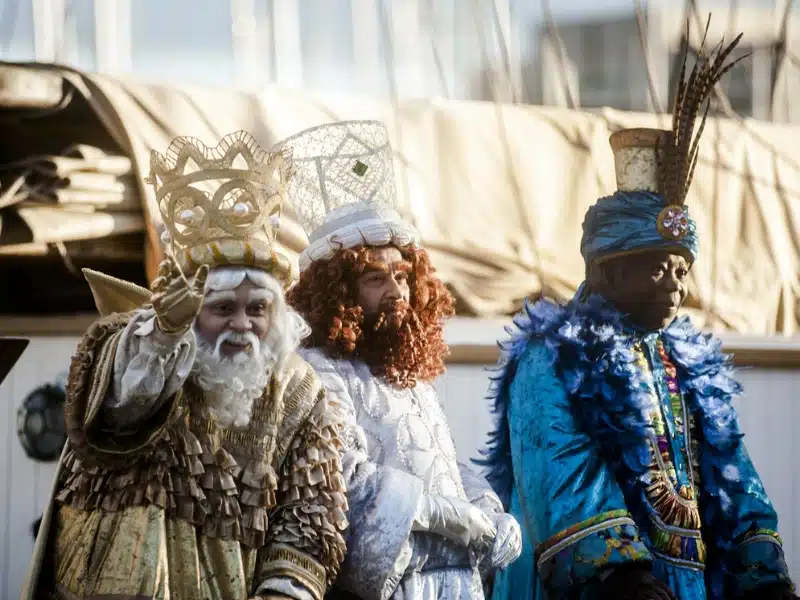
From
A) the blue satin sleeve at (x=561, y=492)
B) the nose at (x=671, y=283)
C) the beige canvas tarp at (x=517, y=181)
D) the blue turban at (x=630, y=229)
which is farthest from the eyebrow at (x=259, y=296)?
the beige canvas tarp at (x=517, y=181)

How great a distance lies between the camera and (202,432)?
9.46 ft

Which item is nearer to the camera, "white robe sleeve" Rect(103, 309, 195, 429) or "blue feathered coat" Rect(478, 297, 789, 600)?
"white robe sleeve" Rect(103, 309, 195, 429)

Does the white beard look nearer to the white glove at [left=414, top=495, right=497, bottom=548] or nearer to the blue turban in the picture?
the white glove at [left=414, top=495, right=497, bottom=548]

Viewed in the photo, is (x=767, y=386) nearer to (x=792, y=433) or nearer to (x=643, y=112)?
(x=792, y=433)

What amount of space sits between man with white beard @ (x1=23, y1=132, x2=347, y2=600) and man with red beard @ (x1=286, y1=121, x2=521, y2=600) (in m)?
0.22

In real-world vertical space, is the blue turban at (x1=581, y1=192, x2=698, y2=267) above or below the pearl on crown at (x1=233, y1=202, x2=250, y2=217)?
below

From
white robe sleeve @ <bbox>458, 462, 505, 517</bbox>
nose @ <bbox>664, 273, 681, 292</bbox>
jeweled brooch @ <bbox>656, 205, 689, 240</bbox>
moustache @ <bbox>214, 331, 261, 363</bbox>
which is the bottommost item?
white robe sleeve @ <bbox>458, 462, 505, 517</bbox>

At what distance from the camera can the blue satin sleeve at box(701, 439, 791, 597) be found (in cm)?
390

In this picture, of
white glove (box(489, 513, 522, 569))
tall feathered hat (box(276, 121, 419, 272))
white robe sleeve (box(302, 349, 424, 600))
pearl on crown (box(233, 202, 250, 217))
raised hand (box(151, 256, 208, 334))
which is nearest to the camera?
raised hand (box(151, 256, 208, 334))

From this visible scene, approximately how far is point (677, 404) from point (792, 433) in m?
1.88

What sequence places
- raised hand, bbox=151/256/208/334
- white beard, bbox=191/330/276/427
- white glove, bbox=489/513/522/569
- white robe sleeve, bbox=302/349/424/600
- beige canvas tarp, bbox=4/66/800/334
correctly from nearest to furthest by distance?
raised hand, bbox=151/256/208/334 < white beard, bbox=191/330/276/427 < white robe sleeve, bbox=302/349/424/600 < white glove, bbox=489/513/522/569 < beige canvas tarp, bbox=4/66/800/334

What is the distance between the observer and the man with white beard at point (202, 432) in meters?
2.71

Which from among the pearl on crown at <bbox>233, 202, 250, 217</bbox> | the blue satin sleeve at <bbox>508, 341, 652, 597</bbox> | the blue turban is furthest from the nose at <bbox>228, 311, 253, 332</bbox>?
the blue turban

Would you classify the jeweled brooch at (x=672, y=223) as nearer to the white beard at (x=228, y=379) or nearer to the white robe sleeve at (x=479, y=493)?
the white robe sleeve at (x=479, y=493)
